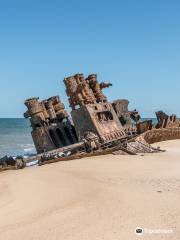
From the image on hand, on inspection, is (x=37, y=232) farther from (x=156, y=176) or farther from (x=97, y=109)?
(x=97, y=109)

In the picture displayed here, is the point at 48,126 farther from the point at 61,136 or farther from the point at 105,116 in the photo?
the point at 105,116

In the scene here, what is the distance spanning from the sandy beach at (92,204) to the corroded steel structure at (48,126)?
29.5 ft

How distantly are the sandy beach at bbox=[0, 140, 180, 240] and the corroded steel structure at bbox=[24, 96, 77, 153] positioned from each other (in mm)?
8984

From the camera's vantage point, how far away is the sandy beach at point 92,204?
6418 millimetres

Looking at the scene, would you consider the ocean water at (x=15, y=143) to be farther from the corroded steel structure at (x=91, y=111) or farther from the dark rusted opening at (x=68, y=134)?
the corroded steel structure at (x=91, y=111)

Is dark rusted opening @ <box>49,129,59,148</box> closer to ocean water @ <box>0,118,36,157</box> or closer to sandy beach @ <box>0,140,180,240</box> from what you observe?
sandy beach @ <box>0,140,180,240</box>

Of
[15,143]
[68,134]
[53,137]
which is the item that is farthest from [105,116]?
[15,143]

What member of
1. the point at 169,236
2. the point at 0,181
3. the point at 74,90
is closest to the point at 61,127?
the point at 74,90

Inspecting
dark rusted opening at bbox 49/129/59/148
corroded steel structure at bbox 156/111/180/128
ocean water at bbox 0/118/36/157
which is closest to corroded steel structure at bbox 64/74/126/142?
dark rusted opening at bbox 49/129/59/148

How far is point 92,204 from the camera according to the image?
804cm

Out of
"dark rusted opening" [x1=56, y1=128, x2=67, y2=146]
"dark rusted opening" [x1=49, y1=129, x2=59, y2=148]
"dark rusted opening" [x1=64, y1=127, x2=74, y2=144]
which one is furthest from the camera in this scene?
"dark rusted opening" [x1=64, y1=127, x2=74, y2=144]

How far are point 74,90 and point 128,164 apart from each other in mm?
9037

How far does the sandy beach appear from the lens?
6.42 metres

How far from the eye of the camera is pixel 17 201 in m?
8.70
